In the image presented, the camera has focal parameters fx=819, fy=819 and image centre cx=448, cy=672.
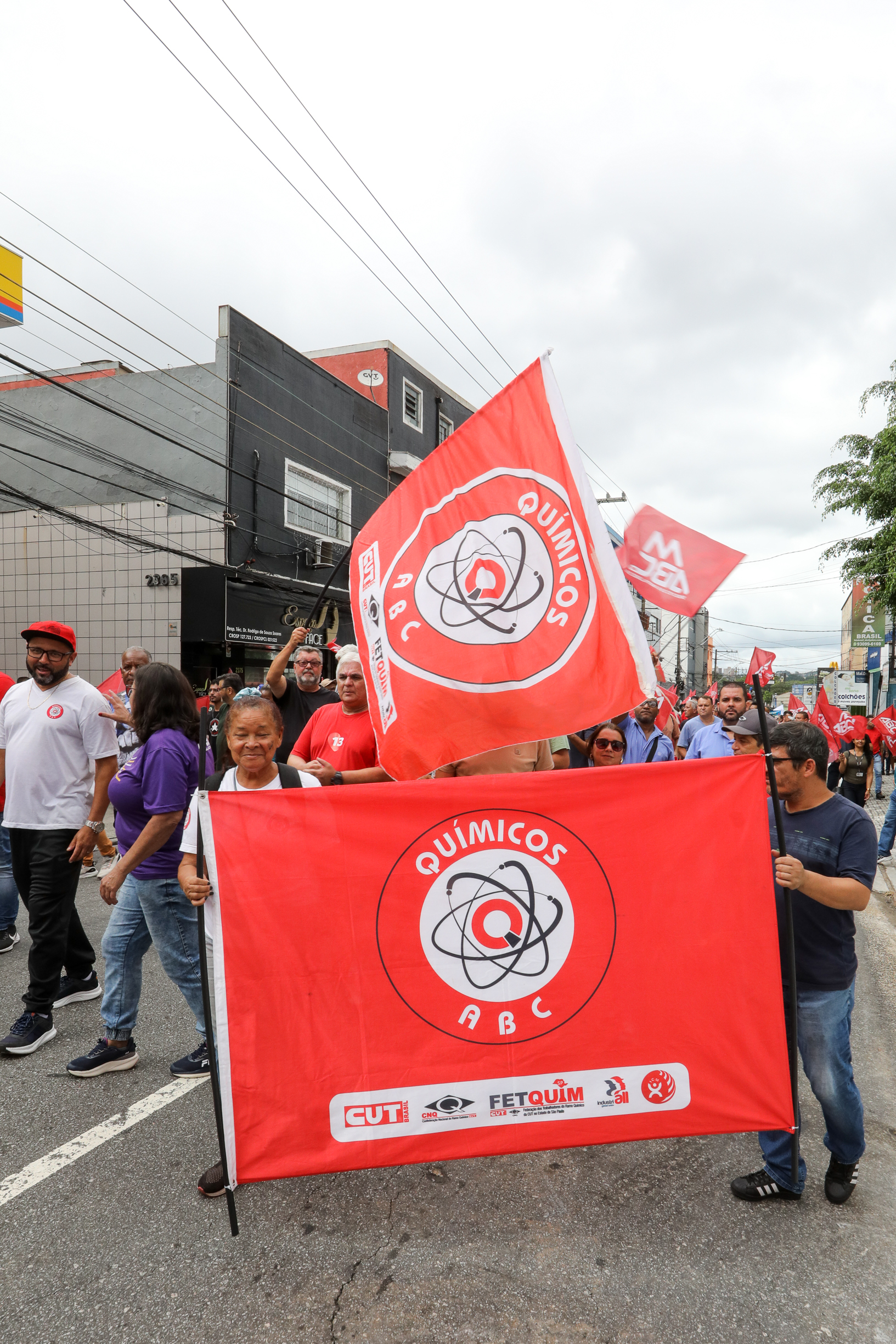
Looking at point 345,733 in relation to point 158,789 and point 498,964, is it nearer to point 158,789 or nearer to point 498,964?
point 158,789

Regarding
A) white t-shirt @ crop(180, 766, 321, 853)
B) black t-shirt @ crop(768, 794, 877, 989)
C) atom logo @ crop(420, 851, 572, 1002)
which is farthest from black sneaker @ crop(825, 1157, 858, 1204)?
white t-shirt @ crop(180, 766, 321, 853)

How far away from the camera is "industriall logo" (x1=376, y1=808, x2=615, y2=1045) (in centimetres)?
267

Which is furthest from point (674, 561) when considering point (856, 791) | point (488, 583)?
point (856, 791)

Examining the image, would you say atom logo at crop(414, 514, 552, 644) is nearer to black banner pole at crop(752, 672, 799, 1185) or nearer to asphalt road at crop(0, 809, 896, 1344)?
black banner pole at crop(752, 672, 799, 1185)

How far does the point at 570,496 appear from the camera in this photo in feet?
10.2

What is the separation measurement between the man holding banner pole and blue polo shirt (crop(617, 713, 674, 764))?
10.3 feet

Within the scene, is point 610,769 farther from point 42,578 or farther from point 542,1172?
point 42,578

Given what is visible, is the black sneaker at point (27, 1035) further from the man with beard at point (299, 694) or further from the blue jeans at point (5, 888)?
the man with beard at point (299, 694)

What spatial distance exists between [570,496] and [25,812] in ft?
10.5

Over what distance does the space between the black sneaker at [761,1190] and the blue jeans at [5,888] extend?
4536 mm

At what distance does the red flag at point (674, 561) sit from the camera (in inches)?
200

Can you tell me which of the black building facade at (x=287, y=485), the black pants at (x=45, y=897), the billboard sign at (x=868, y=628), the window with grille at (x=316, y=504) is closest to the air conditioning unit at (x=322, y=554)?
the black building facade at (x=287, y=485)

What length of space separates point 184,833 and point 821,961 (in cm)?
228

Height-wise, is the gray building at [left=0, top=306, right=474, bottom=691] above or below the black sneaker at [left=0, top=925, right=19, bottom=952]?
Answer: above
